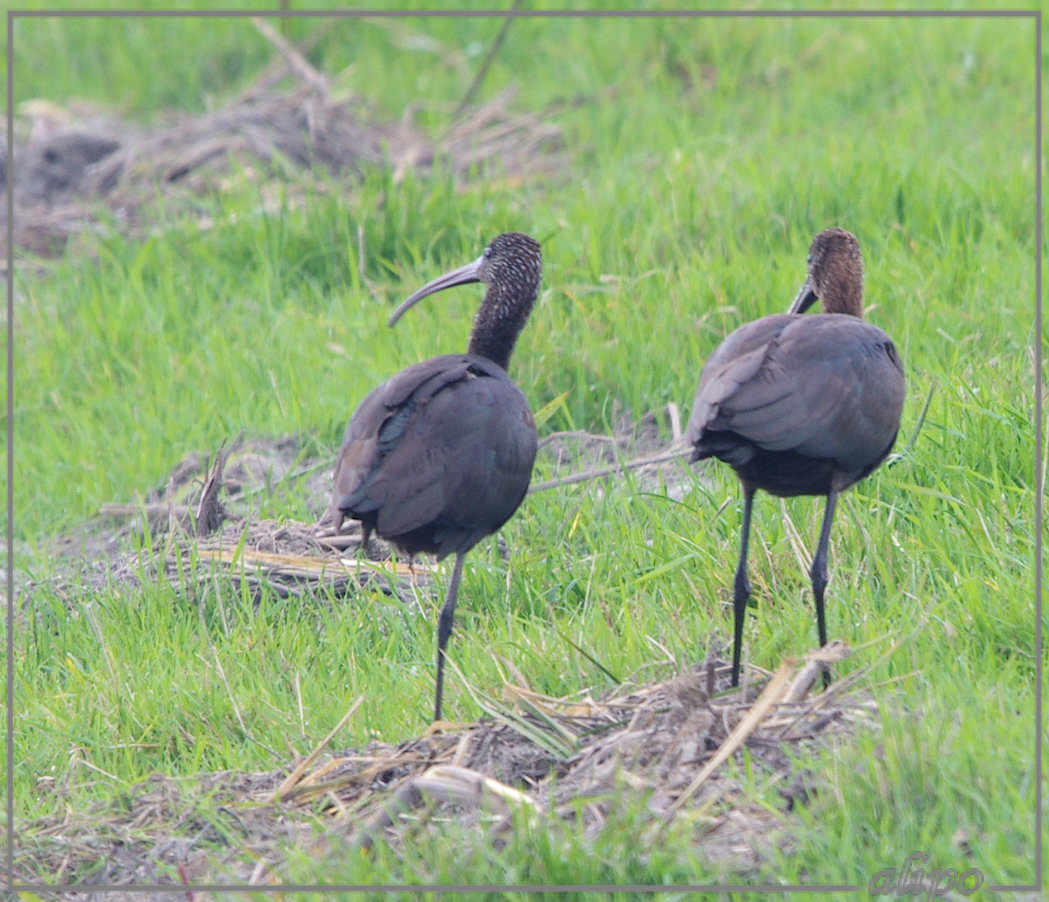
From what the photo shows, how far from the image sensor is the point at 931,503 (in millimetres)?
4625

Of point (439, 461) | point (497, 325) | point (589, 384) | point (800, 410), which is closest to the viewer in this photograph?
point (800, 410)

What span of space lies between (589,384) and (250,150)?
3.54 metres

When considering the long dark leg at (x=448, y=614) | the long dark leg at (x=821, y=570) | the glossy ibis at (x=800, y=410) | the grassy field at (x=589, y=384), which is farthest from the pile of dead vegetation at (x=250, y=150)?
the long dark leg at (x=821, y=570)

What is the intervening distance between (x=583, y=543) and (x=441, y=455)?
1003 millimetres

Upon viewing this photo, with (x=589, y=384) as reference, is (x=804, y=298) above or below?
above

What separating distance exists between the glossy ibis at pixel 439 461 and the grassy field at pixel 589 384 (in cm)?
42

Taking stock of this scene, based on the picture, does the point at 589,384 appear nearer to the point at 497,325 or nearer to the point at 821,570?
the point at 497,325

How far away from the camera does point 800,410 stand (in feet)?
12.8

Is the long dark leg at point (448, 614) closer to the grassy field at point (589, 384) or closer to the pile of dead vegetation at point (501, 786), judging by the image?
the grassy field at point (589, 384)

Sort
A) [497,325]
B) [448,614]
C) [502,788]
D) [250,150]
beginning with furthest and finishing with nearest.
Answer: [250,150] → [497,325] → [448,614] → [502,788]

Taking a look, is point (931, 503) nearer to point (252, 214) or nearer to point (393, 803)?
point (393, 803)

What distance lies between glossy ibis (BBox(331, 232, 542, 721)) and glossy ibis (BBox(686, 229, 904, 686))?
22.5 inches

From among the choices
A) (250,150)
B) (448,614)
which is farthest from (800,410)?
(250,150)

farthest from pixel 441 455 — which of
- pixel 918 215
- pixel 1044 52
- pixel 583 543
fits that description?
pixel 1044 52
